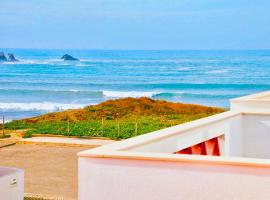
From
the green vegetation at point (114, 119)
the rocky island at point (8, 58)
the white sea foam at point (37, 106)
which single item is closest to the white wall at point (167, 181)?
the green vegetation at point (114, 119)

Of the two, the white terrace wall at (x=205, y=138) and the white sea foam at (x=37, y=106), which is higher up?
the white sea foam at (x=37, y=106)

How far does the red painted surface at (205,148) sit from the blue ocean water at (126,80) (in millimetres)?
25861

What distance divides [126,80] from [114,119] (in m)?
24.5

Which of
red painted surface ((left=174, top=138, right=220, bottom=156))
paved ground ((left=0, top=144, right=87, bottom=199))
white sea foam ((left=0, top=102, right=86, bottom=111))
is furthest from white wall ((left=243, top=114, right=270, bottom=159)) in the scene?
white sea foam ((left=0, top=102, right=86, bottom=111))

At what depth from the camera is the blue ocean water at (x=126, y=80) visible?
1494 inches

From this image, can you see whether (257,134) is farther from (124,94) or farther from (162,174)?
(124,94)

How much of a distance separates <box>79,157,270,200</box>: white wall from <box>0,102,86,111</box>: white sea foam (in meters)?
31.4

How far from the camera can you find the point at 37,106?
36.0 m

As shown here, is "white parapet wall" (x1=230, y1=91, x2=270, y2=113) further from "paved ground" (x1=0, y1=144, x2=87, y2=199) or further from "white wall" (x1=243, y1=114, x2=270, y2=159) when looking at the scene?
"paved ground" (x1=0, y1=144, x2=87, y2=199)

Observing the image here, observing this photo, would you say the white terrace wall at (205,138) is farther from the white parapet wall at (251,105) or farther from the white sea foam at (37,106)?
the white sea foam at (37,106)

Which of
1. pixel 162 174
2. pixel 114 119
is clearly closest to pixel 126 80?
pixel 114 119

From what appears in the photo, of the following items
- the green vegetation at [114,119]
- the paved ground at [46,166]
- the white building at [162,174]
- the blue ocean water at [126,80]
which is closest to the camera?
the white building at [162,174]

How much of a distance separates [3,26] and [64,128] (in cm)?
4249

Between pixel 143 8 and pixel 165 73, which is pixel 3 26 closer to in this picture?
pixel 143 8
